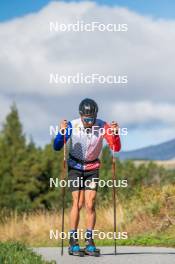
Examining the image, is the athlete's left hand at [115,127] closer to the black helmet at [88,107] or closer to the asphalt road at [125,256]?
the black helmet at [88,107]

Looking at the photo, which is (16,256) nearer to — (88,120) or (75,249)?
(75,249)

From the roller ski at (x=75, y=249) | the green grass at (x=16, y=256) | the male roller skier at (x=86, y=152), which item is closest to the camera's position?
the green grass at (x=16, y=256)

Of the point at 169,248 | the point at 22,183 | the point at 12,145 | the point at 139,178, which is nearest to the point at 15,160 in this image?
the point at 22,183

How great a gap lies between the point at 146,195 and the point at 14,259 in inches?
345

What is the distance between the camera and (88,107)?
10.4 m

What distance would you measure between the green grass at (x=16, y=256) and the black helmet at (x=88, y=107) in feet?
6.80

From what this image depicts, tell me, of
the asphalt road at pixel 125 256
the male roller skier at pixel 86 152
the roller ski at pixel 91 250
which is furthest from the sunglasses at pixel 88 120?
the asphalt road at pixel 125 256

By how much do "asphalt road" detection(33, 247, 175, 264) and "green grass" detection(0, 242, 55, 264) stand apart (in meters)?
0.60

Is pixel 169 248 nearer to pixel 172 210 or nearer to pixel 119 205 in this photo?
pixel 172 210

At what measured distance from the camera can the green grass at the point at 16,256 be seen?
8.40 m

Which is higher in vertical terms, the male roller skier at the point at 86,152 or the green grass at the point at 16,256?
the male roller skier at the point at 86,152

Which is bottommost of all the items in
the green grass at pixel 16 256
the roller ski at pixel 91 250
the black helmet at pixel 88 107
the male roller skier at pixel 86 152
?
the green grass at pixel 16 256

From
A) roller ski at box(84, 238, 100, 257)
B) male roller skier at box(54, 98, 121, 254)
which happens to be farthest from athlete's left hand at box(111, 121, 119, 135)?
roller ski at box(84, 238, 100, 257)

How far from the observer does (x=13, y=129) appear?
75.1 m
